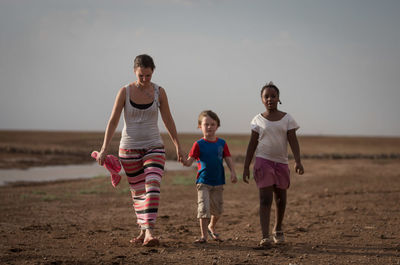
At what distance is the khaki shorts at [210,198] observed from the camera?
18.6ft

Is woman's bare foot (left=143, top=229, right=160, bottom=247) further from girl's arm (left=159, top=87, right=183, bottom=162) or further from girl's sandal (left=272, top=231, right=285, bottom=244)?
girl's sandal (left=272, top=231, right=285, bottom=244)

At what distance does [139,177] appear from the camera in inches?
219

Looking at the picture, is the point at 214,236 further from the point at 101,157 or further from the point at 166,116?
the point at 101,157

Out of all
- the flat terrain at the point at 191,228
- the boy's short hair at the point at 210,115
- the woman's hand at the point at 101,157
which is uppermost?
the boy's short hair at the point at 210,115

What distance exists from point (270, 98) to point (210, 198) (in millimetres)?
1494

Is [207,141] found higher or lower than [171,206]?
higher

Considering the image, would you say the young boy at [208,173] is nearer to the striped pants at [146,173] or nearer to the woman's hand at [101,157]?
the striped pants at [146,173]

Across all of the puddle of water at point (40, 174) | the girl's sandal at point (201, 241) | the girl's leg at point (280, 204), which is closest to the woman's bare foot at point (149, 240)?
the girl's sandal at point (201, 241)

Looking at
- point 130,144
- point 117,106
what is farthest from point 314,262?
point 117,106

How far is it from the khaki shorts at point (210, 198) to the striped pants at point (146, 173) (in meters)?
0.58

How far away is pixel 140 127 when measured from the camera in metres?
5.34

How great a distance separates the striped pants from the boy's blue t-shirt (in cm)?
54

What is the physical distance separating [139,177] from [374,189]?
8318 millimetres

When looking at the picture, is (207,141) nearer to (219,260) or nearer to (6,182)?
(219,260)
